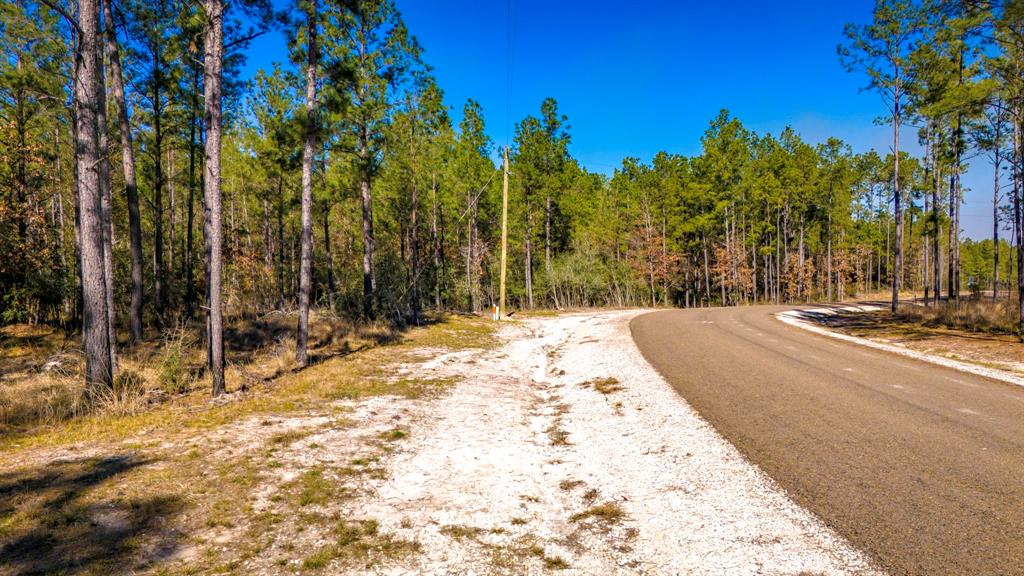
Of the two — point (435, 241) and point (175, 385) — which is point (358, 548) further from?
point (435, 241)

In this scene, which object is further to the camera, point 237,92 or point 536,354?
point 237,92

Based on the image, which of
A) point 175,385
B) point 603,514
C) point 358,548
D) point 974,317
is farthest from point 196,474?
point 974,317

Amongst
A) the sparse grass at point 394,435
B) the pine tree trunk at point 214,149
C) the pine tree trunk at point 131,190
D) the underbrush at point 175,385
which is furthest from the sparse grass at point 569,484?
the pine tree trunk at point 131,190

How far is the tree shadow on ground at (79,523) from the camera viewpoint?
284 cm

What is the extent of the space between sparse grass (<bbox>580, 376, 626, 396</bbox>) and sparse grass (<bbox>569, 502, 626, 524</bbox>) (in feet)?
13.2

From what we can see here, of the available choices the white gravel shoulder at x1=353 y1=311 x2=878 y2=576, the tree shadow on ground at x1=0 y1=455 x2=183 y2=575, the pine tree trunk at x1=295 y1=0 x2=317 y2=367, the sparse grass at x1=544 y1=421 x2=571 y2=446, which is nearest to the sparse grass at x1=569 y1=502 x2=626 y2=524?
the white gravel shoulder at x1=353 y1=311 x2=878 y2=576

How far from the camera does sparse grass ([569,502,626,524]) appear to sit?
11.9 feet

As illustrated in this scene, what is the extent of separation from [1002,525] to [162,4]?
22127 mm

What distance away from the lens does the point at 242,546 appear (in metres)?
3.13

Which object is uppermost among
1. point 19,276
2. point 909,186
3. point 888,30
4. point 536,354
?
point 888,30

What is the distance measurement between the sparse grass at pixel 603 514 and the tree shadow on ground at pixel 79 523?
9.78 feet

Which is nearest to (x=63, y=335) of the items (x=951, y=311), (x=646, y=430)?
(x=646, y=430)

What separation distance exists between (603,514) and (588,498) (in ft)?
1.13

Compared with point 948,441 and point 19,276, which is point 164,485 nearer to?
point 948,441
